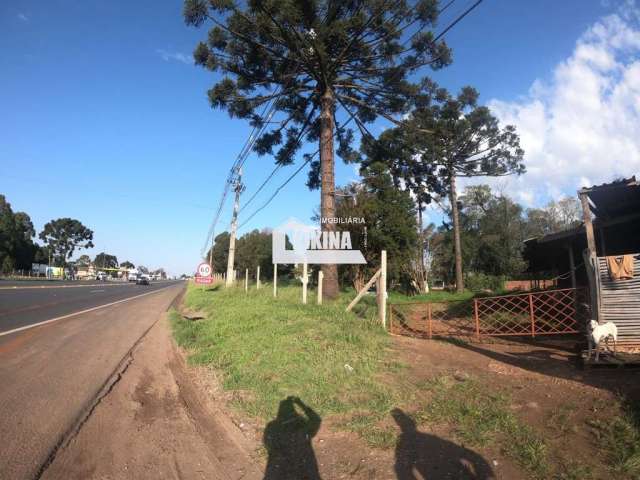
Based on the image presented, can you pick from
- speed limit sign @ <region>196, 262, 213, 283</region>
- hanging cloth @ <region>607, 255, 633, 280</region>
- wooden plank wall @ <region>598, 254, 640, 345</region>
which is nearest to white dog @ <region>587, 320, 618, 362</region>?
wooden plank wall @ <region>598, 254, 640, 345</region>

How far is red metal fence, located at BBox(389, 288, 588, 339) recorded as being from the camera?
9506mm

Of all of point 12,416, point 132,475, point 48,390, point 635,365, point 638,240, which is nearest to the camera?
point 132,475

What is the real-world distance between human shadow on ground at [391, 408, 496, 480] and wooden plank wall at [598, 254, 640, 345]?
4428 millimetres

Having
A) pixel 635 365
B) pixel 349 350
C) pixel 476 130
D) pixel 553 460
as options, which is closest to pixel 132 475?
pixel 553 460

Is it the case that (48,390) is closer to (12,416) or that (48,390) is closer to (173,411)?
(12,416)

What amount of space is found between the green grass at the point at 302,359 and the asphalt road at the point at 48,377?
162cm

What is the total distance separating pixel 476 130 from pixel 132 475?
26401mm

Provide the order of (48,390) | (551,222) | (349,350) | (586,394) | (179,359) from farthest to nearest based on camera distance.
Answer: (551,222) < (179,359) < (349,350) < (48,390) < (586,394)

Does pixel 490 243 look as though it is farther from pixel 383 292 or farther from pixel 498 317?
pixel 383 292

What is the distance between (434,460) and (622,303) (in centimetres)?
490

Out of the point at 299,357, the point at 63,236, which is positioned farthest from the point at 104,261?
the point at 299,357

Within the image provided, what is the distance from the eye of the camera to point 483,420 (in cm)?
424

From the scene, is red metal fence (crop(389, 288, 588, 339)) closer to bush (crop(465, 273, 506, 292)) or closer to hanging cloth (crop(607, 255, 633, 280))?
hanging cloth (crop(607, 255, 633, 280))

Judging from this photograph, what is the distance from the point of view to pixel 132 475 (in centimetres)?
342
